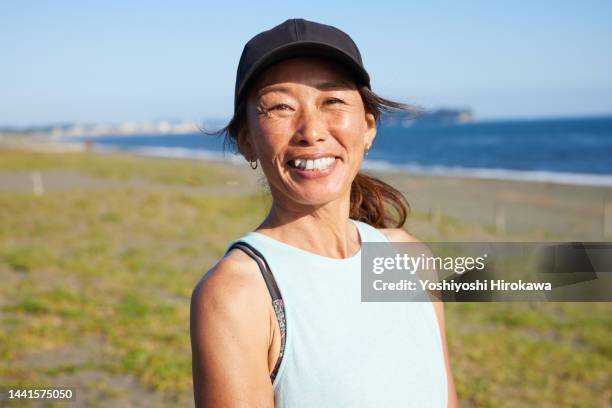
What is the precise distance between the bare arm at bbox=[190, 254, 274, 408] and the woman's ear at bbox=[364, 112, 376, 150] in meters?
0.69

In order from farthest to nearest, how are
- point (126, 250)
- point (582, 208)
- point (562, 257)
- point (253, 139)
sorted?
point (582, 208)
point (126, 250)
point (562, 257)
point (253, 139)

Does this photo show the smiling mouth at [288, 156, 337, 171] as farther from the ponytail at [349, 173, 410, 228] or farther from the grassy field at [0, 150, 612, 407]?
the grassy field at [0, 150, 612, 407]

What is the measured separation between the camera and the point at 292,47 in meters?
1.47

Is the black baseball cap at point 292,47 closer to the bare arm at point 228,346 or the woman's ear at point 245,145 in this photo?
the woman's ear at point 245,145

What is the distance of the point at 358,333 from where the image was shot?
153 centimetres

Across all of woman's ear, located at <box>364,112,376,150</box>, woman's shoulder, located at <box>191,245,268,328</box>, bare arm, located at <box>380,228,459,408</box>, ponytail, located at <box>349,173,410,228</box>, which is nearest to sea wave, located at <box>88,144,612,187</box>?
ponytail, located at <box>349,173,410,228</box>

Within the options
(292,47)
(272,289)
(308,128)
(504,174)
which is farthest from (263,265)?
(504,174)

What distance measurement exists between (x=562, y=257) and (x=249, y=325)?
1.28 metres

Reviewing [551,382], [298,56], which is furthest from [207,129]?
[551,382]

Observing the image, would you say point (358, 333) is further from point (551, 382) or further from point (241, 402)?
point (551, 382)

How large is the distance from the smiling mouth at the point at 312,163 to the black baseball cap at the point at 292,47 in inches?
9.4

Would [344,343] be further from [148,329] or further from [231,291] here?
[148,329]

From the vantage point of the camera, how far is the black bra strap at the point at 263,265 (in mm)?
1432

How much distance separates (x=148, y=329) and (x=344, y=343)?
4.54 m
